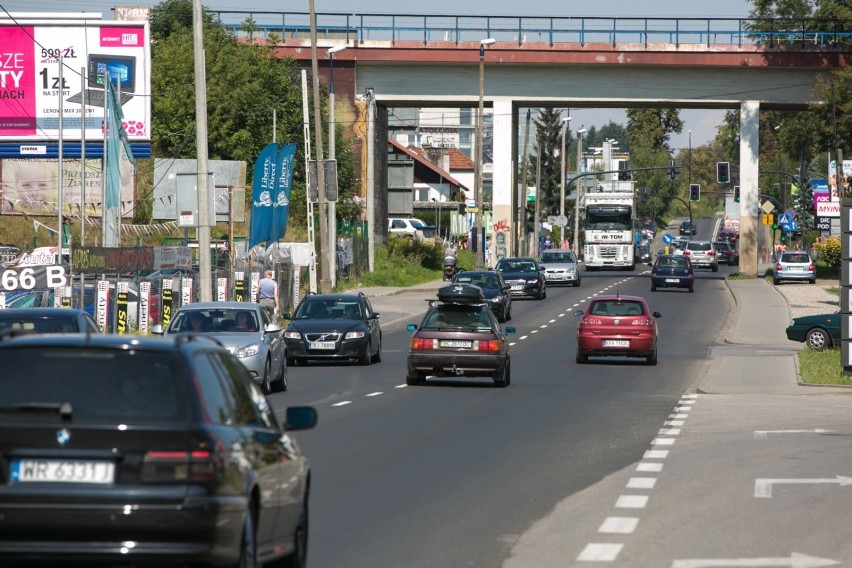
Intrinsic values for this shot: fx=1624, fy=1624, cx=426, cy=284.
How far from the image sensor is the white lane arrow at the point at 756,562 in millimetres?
10031

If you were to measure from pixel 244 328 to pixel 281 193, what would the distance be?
78.2 feet

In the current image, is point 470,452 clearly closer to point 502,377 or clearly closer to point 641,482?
point 641,482

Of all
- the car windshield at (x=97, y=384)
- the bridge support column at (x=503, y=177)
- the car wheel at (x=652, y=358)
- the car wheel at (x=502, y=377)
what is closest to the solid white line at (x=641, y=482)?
the car windshield at (x=97, y=384)

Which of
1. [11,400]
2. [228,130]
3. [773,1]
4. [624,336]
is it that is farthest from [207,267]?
[773,1]

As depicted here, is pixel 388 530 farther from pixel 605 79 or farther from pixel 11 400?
pixel 605 79

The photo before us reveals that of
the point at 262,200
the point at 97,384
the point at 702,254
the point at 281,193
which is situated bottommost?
the point at 702,254

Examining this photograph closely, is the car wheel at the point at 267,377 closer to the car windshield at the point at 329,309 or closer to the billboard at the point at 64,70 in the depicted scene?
the car windshield at the point at 329,309

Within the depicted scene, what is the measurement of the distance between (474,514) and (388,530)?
1102mm

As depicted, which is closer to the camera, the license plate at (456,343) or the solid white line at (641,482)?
the solid white line at (641,482)

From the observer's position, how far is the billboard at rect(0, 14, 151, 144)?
189ft

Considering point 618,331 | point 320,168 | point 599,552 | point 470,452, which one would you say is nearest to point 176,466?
point 599,552

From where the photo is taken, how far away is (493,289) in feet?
162

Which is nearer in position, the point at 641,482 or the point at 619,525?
the point at 619,525

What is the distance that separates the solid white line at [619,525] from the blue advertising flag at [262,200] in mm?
36908
